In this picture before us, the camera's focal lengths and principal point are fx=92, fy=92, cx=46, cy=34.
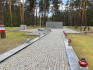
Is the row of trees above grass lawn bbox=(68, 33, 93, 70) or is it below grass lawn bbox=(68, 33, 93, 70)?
above

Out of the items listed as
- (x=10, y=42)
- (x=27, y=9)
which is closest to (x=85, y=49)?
(x=10, y=42)

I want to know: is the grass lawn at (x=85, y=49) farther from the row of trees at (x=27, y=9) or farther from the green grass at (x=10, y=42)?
the row of trees at (x=27, y=9)

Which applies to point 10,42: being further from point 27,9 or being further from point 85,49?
point 27,9

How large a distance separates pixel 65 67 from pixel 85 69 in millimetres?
859

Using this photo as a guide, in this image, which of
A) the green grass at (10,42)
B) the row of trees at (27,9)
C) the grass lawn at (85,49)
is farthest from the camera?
the row of trees at (27,9)

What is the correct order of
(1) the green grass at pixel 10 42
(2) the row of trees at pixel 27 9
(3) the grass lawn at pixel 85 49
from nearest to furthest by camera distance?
(3) the grass lawn at pixel 85 49
(1) the green grass at pixel 10 42
(2) the row of trees at pixel 27 9

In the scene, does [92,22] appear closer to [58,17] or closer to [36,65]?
[58,17]

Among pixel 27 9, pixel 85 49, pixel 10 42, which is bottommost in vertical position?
pixel 85 49

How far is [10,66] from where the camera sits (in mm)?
3254

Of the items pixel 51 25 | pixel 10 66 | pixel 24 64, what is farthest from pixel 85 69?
pixel 51 25

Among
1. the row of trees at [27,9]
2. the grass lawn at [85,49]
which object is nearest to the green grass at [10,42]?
the grass lawn at [85,49]

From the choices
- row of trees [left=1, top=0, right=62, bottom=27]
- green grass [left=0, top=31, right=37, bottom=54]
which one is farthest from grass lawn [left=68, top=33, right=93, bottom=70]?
row of trees [left=1, top=0, right=62, bottom=27]

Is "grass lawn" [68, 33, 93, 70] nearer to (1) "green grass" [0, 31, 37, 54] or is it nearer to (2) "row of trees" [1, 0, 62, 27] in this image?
(1) "green grass" [0, 31, 37, 54]

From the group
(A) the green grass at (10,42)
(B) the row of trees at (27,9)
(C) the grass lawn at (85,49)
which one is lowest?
(C) the grass lawn at (85,49)
